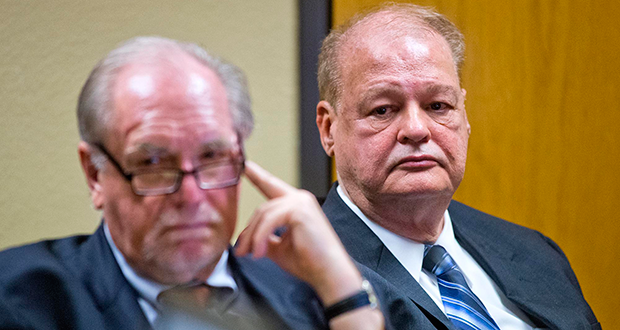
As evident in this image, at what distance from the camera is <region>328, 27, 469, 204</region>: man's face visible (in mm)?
1131

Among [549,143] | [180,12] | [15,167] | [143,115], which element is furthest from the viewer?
[549,143]

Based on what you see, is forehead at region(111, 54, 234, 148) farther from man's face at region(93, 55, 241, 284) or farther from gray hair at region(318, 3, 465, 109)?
gray hair at region(318, 3, 465, 109)

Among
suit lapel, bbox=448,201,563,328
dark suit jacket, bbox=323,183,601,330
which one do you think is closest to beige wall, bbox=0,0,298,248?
dark suit jacket, bbox=323,183,601,330

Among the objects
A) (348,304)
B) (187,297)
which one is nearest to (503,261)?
(348,304)

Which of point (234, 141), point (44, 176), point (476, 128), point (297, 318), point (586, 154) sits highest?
point (234, 141)

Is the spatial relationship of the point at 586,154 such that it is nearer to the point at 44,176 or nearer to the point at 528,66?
the point at 528,66

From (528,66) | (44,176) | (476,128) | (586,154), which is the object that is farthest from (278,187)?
(586,154)

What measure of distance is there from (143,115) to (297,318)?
0.31m

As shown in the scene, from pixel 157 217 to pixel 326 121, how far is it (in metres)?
0.69

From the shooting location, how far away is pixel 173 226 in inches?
24.3

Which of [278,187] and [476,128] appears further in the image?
[476,128]

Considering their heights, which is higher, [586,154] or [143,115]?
[143,115]

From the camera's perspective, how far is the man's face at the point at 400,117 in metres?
1.13

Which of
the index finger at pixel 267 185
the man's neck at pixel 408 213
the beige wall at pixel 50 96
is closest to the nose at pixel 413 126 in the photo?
the man's neck at pixel 408 213
